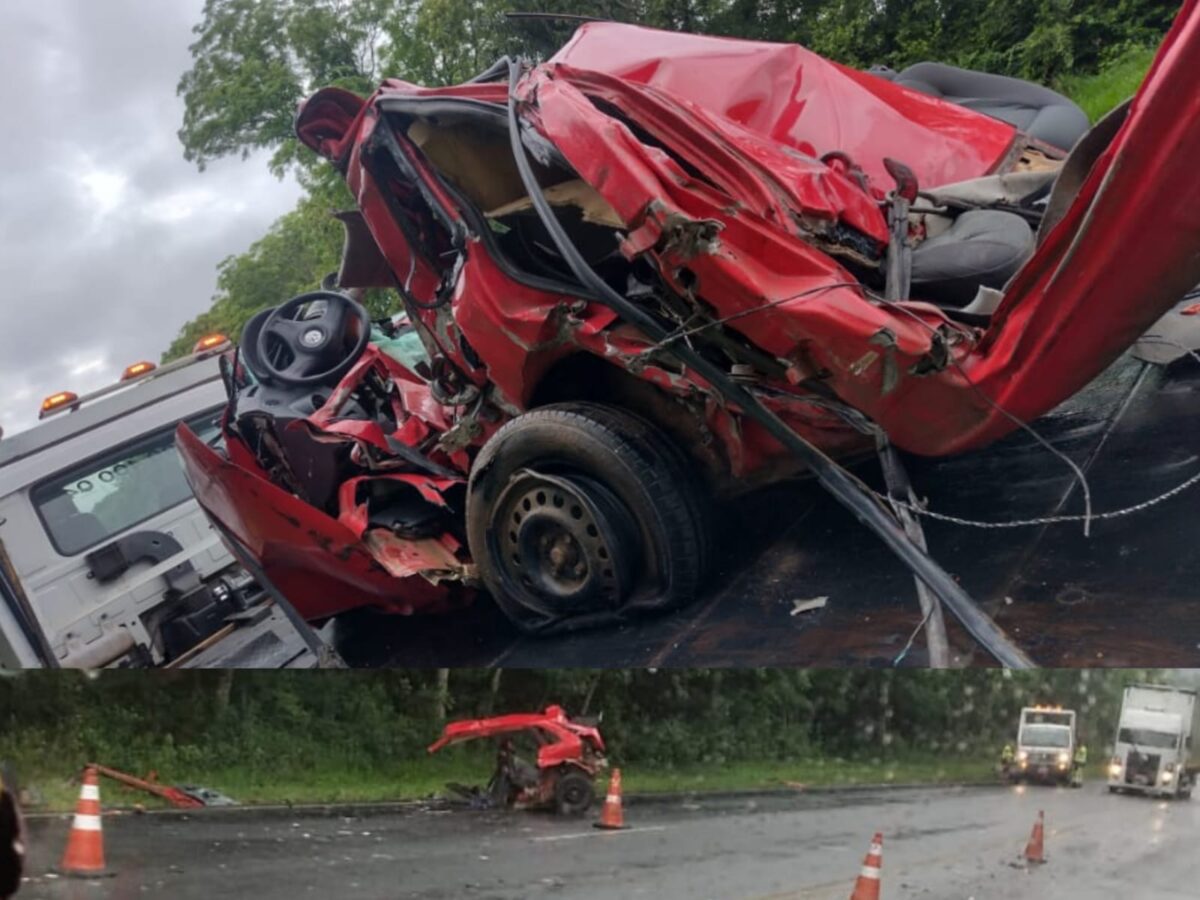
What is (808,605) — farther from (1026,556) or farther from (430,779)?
(430,779)

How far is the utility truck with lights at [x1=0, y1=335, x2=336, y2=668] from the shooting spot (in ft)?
7.17

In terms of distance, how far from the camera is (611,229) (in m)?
1.68

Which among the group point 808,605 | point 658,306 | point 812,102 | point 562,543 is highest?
point 812,102

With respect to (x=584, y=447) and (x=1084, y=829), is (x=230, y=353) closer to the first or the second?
(x=584, y=447)

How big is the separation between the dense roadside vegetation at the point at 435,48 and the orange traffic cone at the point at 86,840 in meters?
0.94

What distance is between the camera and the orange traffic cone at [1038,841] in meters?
1.81

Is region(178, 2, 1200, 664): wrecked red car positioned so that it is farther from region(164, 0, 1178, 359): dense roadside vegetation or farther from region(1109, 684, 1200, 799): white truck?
region(1109, 684, 1200, 799): white truck

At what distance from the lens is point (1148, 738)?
1687 millimetres

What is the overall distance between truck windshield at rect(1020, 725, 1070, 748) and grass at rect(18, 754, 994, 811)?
0.47 feet

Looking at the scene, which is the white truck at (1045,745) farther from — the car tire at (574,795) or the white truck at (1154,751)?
the car tire at (574,795)

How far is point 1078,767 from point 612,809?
2.84 ft

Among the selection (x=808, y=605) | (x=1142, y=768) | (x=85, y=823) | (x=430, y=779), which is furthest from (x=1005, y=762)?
(x=85, y=823)

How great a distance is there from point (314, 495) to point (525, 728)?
575 millimetres

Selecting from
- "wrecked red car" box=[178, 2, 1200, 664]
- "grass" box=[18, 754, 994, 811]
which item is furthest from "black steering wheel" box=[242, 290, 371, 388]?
"grass" box=[18, 754, 994, 811]
